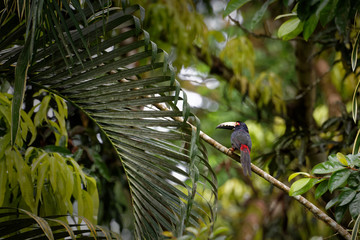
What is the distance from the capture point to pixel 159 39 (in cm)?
385

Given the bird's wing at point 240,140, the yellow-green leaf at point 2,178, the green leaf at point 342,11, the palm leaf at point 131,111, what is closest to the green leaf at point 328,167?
the palm leaf at point 131,111

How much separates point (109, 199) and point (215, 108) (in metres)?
3.11

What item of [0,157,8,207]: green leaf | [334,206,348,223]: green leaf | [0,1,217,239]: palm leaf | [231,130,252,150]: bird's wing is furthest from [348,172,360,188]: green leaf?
[0,157,8,207]: green leaf

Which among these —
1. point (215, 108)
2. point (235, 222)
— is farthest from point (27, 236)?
point (215, 108)

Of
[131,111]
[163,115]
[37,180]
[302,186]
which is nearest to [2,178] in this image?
[37,180]

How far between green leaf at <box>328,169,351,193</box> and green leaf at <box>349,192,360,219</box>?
0.09 m

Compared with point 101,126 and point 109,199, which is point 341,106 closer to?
point 109,199

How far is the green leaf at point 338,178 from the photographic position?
1681 mm

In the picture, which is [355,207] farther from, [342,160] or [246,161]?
[246,161]

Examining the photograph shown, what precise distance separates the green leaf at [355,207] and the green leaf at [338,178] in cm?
9

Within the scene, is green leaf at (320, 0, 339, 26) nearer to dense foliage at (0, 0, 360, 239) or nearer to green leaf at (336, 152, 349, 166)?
dense foliage at (0, 0, 360, 239)

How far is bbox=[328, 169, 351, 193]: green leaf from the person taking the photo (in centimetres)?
168

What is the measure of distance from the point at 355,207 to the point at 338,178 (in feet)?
0.41

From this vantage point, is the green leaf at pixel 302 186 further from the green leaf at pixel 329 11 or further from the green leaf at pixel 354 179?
the green leaf at pixel 329 11
